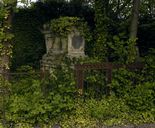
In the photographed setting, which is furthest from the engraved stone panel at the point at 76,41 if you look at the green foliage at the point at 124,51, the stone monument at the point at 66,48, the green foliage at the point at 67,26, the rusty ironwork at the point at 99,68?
the rusty ironwork at the point at 99,68

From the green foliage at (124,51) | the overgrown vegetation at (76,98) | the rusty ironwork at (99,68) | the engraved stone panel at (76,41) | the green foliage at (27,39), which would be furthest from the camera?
the green foliage at (27,39)

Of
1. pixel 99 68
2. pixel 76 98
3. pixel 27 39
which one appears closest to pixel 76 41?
pixel 99 68

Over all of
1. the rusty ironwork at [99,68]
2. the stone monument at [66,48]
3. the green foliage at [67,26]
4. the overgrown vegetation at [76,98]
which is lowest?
the overgrown vegetation at [76,98]

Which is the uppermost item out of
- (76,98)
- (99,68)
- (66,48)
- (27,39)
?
(27,39)

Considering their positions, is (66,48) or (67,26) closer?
(67,26)

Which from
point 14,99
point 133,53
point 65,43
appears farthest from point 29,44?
point 14,99

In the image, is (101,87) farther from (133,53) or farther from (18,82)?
(18,82)

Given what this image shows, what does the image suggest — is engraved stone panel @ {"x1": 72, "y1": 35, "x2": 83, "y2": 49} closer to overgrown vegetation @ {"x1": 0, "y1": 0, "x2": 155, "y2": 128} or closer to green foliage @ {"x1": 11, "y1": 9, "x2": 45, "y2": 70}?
overgrown vegetation @ {"x1": 0, "y1": 0, "x2": 155, "y2": 128}

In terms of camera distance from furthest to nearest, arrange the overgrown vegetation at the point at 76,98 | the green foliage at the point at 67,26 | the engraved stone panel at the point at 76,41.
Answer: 1. the engraved stone panel at the point at 76,41
2. the green foliage at the point at 67,26
3. the overgrown vegetation at the point at 76,98

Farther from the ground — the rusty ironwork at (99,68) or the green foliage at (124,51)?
the green foliage at (124,51)

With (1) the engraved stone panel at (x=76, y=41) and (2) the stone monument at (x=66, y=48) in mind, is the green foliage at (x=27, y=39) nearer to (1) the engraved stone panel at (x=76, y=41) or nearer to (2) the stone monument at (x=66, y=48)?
(2) the stone monument at (x=66, y=48)

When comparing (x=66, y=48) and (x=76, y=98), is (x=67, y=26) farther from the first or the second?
(x=76, y=98)

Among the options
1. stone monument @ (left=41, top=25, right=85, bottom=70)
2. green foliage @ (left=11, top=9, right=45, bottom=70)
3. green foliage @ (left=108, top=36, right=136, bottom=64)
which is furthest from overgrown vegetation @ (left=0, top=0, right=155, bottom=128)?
green foliage @ (left=11, top=9, right=45, bottom=70)

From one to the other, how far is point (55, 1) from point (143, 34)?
369 centimetres
